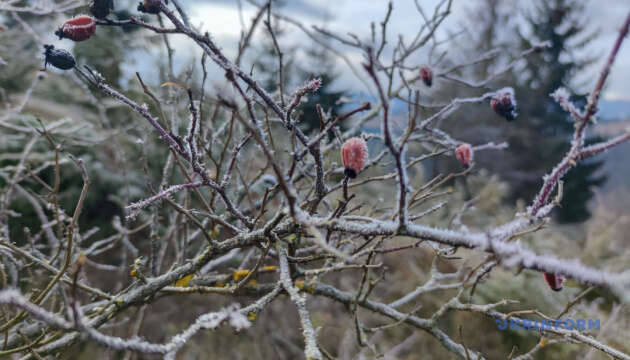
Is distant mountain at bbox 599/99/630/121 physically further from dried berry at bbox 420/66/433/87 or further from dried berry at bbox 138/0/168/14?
dried berry at bbox 138/0/168/14

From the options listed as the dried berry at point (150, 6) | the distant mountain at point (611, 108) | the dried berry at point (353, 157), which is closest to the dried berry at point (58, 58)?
the dried berry at point (150, 6)

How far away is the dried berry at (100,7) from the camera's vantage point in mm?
739

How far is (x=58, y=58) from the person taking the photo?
2.43 ft

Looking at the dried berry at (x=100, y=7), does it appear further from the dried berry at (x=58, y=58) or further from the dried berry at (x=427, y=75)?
the dried berry at (x=427, y=75)

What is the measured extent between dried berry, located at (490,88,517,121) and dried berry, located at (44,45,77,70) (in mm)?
1105

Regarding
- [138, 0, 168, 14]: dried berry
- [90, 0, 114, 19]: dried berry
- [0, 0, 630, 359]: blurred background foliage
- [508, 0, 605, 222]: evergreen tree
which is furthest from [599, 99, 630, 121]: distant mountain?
[508, 0, 605, 222]: evergreen tree

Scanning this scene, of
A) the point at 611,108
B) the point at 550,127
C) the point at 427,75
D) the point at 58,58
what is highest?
the point at 550,127

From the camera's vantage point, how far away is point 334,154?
1943mm

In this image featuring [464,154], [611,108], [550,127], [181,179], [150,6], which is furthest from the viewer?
[550,127]

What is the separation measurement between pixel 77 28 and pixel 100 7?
67mm

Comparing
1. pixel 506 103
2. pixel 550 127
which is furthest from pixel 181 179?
pixel 550 127

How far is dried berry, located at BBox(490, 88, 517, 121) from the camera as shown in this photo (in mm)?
998

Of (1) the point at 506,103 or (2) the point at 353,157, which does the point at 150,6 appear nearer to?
(2) the point at 353,157

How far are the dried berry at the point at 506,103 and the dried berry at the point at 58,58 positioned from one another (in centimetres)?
111
